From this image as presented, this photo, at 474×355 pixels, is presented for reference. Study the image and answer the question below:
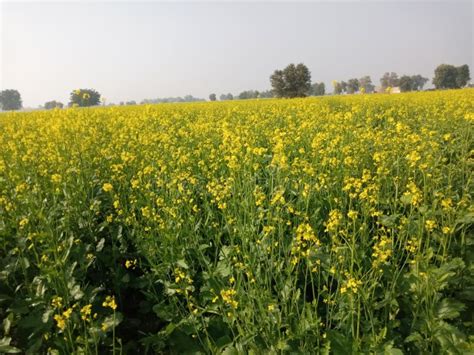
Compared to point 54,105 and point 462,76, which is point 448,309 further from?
point 462,76

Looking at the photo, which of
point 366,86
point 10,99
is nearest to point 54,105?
point 366,86

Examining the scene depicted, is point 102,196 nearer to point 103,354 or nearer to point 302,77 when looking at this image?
point 103,354

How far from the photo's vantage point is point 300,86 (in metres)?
55.1

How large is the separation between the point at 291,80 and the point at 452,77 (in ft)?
202

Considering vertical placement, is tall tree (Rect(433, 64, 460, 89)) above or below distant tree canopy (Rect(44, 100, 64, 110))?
above

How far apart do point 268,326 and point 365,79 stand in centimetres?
13351

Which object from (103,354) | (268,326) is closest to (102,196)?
(103,354)

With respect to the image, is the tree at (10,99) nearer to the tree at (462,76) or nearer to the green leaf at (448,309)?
the green leaf at (448,309)

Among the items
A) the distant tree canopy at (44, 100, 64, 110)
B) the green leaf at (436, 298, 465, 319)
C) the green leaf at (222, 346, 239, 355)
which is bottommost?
the green leaf at (222, 346, 239, 355)

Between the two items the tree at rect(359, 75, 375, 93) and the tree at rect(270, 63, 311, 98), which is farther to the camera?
the tree at rect(270, 63, 311, 98)

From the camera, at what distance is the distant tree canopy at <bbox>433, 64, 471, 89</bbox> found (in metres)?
91.6

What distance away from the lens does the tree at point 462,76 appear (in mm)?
91100

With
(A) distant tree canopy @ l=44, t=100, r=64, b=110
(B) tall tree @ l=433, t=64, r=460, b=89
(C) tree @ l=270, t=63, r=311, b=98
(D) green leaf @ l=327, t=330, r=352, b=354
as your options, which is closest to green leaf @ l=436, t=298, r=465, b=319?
(D) green leaf @ l=327, t=330, r=352, b=354

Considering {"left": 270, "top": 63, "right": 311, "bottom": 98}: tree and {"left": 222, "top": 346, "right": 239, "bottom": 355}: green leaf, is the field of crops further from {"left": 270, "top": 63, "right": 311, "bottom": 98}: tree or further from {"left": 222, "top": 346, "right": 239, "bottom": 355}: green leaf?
{"left": 270, "top": 63, "right": 311, "bottom": 98}: tree
